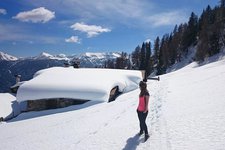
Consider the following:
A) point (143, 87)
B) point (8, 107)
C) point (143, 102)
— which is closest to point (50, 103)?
point (8, 107)

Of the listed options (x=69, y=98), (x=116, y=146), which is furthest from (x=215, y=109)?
(x=69, y=98)

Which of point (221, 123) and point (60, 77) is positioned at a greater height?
point (60, 77)

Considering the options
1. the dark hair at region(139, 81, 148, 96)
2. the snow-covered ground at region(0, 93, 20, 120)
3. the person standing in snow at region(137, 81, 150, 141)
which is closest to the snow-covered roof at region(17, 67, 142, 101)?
the snow-covered ground at region(0, 93, 20, 120)

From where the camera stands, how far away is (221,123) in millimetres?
6793

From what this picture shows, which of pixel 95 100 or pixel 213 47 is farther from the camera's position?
pixel 213 47

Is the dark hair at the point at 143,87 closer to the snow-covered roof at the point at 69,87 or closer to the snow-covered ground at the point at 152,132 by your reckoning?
the snow-covered ground at the point at 152,132

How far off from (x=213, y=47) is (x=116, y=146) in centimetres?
5440

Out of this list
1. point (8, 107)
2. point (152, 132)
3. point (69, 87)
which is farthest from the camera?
point (8, 107)

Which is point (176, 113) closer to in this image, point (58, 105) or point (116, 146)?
point (116, 146)

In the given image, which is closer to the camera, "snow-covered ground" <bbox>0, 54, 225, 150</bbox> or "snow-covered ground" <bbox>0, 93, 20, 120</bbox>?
"snow-covered ground" <bbox>0, 54, 225, 150</bbox>

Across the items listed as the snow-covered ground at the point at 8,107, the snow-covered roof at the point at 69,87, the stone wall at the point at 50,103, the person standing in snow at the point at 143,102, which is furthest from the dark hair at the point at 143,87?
the snow-covered ground at the point at 8,107

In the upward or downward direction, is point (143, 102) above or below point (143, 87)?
below

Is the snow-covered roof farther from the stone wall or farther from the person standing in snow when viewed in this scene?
the person standing in snow

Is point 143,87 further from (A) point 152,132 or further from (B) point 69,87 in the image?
(B) point 69,87
